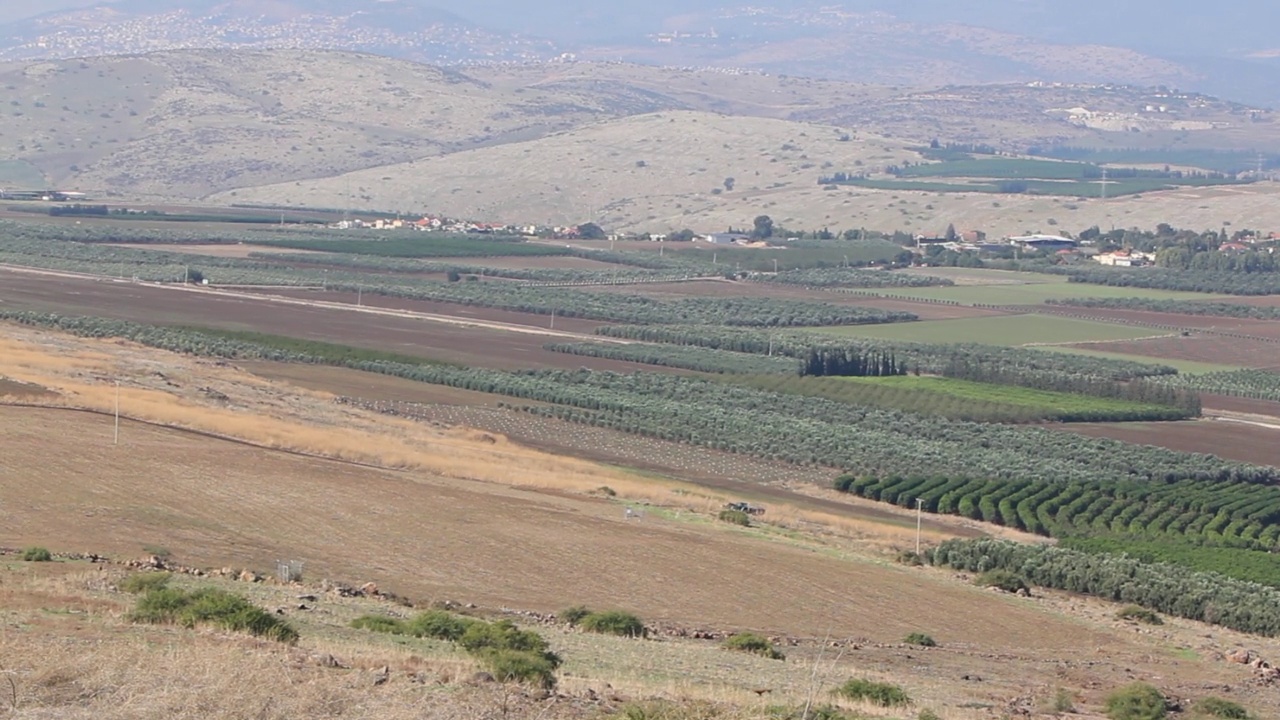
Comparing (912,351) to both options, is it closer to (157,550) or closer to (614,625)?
(157,550)

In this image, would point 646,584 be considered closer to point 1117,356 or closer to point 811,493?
point 811,493

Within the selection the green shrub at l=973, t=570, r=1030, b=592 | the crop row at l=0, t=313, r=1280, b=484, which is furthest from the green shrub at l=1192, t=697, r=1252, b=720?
the crop row at l=0, t=313, r=1280, b=484

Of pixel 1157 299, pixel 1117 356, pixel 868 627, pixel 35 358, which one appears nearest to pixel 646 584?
pixel 868 627

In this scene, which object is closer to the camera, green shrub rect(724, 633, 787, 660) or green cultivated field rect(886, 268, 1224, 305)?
green shrub rect(724, 633, 787, 660)

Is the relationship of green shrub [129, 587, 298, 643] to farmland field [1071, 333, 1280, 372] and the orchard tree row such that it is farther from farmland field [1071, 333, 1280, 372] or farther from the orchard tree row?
farmland field [1071, 333, 1280, 372]

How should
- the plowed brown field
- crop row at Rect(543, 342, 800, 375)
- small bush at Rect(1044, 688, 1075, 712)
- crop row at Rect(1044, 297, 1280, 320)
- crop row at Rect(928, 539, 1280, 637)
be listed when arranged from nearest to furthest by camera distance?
1. small bush at Rect(1044, 688, 1075, 712)
2. crop row at Rect(928, 539, 1280, 637)
3. crop row at Rect(543, 342, 800, 375)
4. the plowed brown field
5. crop row at Rect(1044, 297, 1280, 320)

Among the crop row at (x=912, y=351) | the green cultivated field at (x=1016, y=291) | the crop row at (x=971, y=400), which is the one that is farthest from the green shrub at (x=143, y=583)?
the green cultivated field at (x=1016, y=291)
